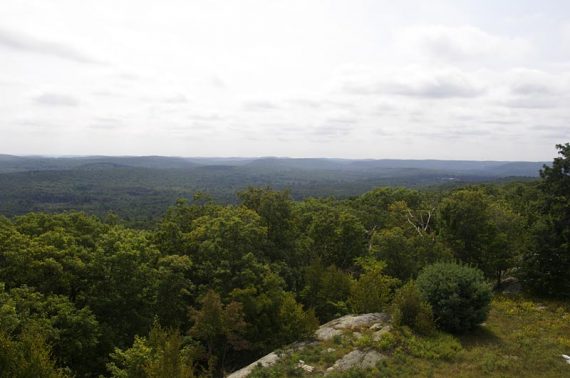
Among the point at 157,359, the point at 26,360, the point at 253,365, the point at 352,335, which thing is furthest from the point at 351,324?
the point at 26,360

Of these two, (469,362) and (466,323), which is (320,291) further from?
(469,362)

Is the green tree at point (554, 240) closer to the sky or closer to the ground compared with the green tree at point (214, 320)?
closer to the sky

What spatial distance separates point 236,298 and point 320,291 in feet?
22.1

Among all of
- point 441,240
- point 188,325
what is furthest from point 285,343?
point 441,240

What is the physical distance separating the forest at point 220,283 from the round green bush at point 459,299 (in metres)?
0.06

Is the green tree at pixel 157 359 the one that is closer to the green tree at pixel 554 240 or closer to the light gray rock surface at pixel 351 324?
the light gray rock surface at pixel 351 324

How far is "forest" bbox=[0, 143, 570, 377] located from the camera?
58.1 feet

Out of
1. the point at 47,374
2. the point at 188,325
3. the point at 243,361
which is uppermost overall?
the point at 47,374

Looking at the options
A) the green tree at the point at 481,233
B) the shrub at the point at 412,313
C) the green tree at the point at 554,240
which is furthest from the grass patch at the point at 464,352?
the green tree at the point at 481,233

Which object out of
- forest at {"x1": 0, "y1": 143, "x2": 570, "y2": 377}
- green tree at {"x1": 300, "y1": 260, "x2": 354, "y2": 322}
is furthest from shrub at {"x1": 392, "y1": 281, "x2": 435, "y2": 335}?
green tree at {"x1": 300, "y1": 260, "x2": 354, "y2": 322}

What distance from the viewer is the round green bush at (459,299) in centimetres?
2011

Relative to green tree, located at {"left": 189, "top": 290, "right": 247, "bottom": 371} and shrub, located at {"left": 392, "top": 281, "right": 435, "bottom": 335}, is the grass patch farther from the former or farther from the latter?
green tree, located at {"left": 189, "top": 290, "right": 247, "bottom": 371}

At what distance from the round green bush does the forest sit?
63mm

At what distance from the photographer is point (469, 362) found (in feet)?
56.1
